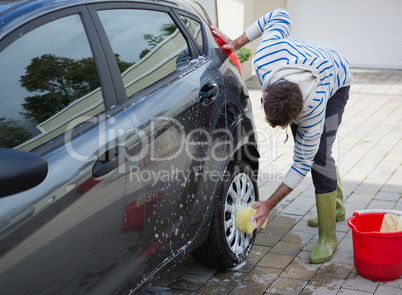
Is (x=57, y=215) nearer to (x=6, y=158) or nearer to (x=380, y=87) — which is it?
(x=6, y=158)

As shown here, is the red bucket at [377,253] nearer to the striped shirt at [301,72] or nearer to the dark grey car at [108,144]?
the striped shirt at [301,72]

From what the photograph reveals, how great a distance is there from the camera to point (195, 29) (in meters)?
3.39

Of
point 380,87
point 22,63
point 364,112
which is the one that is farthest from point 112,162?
point 380,87

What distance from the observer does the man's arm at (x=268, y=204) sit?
327 cm

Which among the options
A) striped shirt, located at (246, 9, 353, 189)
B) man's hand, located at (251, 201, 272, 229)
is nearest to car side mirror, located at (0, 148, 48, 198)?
striped shirt, located at (246, 9, 353, 189)

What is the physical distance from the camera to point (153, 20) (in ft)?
9.96

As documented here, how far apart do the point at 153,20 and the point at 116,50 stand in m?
0.47

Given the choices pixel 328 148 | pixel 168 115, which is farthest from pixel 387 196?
pixel 168 115

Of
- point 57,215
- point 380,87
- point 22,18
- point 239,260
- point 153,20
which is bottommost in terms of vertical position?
point 380,87

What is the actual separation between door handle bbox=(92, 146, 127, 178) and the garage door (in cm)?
1001

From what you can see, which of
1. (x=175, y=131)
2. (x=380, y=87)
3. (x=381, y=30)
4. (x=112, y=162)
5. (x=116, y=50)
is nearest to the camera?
(x=112, y=162)

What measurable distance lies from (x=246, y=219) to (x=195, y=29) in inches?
47.6

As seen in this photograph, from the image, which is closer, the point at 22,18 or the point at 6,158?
the point at 6,158

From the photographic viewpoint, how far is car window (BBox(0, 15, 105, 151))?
2.17m
